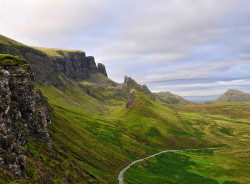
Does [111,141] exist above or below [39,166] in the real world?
below

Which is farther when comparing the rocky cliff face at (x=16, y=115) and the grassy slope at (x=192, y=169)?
the grassy slope at (x=192, y=169)

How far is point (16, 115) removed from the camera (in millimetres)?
56688

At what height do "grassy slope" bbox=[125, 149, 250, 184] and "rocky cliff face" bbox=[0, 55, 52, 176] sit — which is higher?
"rocky cliff face" bbox=[0, 55, 52, 176]

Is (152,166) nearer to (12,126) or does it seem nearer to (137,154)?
(137,154)

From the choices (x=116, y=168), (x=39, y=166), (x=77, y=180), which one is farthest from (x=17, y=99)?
(x=116, y=168)

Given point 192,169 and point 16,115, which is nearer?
point 16,115

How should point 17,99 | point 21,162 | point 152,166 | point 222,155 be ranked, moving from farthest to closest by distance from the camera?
1. point 222,155
2. point 152,166
3. point 17,99
4. point 21,162

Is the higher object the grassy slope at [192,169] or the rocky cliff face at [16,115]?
the rocky cliff face at [16,115]

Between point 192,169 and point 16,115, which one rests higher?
point 16,115

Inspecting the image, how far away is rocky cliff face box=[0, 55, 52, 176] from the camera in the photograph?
1570 inches

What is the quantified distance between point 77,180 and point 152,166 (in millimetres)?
84125

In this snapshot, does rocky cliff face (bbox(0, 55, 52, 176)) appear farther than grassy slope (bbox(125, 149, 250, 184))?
No

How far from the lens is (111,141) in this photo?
162 meters

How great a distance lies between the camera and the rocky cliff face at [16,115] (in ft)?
131
